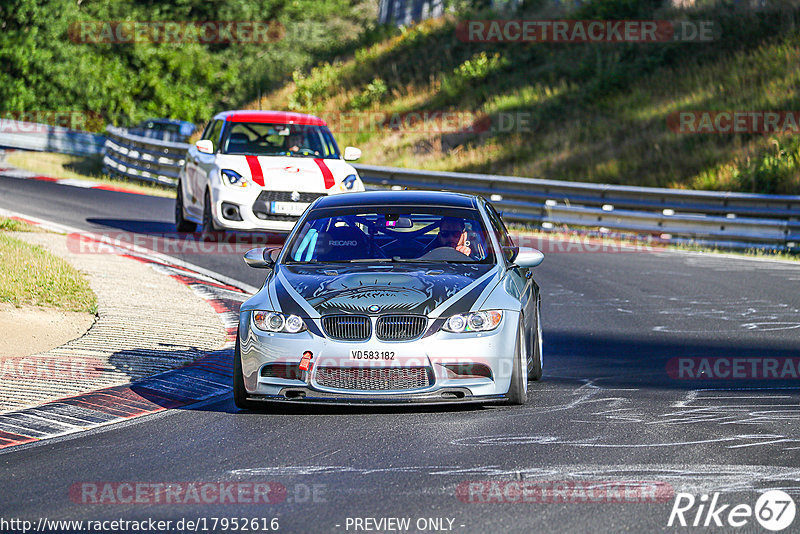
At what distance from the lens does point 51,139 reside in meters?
40.0

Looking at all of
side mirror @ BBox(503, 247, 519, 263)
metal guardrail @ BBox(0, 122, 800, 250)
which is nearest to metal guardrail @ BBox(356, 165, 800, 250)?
metal guardrail @ BBox(0, 122, 800, 250)

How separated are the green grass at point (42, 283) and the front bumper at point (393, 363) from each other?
15.5 ft

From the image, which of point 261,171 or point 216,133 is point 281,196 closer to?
point 261,171

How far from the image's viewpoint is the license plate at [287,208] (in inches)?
648

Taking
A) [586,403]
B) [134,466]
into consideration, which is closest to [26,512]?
[134,466]

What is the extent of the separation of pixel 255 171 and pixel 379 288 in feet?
29.9

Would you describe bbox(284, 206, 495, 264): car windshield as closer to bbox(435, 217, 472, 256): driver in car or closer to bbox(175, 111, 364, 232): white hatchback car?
bbox(435, 217, 472, 256): driver in car

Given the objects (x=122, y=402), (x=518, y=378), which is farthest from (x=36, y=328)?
(x=518, y=378)

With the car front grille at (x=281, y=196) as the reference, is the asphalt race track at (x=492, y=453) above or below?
below

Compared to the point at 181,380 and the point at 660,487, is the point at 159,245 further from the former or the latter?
the point at 660,487

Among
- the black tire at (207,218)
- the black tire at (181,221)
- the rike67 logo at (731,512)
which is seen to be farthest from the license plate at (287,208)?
the rike67 logo at (731,512)

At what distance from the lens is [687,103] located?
29.2 metres

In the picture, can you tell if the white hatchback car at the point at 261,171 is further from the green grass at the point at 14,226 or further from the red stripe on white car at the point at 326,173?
the green grass at the point at 14,226

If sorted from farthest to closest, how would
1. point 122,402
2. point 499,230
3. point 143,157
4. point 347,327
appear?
point 143,157 < point 499,230 < point 122,402 < point 347,327
